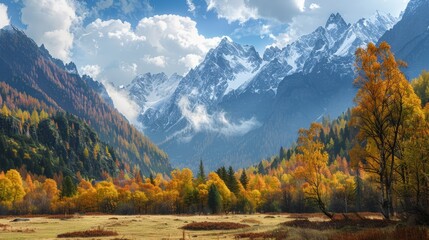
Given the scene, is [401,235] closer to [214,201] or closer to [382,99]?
[382,99]

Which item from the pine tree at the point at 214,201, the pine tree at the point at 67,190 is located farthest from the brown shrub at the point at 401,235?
the pine tree at the point at 67,190

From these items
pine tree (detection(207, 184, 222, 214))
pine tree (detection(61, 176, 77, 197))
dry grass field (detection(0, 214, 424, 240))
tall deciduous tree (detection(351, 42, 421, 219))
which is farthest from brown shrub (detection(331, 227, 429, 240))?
pine tree (detection(61, 176, 77, 197))

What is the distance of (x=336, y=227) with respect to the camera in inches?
1416

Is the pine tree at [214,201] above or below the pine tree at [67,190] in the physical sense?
below

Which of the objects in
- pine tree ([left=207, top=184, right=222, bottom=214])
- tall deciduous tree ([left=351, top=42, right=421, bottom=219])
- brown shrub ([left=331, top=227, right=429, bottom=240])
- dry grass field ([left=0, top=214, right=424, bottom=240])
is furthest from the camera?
pine tree ([left=207, top=184, right=222, bottom=214])

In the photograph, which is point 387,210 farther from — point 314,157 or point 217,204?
point 217,204

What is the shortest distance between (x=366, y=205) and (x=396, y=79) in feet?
342

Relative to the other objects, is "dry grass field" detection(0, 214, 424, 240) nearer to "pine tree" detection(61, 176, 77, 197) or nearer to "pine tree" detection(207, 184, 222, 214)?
"pine tree" detection(207, 184, 222, 214)

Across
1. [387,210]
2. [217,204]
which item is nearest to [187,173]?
[217,204]

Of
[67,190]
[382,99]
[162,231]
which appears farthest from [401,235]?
[67,190]

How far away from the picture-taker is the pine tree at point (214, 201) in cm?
13025

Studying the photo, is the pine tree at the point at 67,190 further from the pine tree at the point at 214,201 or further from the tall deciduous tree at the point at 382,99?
the tall deciduous tree at the point at 382,99

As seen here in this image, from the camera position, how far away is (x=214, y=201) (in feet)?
428

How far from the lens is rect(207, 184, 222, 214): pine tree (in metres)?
130
